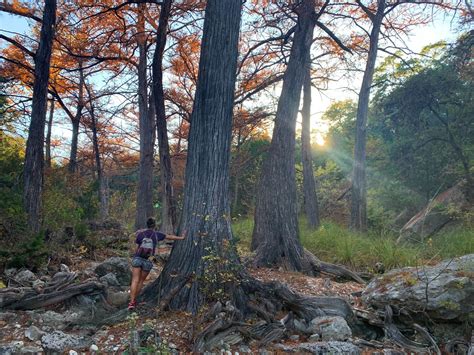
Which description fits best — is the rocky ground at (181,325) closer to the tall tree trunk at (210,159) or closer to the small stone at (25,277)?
the small stone at (25,277)

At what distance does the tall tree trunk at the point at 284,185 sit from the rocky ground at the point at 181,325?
7.57 ft

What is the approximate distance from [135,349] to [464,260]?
3.99 meters

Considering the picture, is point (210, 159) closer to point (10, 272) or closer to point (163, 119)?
point (10, 272)

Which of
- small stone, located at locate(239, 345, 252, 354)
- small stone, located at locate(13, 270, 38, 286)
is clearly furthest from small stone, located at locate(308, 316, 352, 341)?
small stone, located at locate(13, 270, 38, 286)

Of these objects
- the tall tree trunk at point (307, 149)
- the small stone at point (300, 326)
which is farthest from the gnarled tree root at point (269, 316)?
the tall tree trunk at point (307, 149)

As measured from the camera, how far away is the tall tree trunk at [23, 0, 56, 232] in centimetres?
741

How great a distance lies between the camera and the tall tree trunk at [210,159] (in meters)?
4.34

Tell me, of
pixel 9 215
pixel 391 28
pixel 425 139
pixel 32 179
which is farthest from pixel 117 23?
pixel 425 139

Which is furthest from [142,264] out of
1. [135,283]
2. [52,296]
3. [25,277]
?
[25,277]

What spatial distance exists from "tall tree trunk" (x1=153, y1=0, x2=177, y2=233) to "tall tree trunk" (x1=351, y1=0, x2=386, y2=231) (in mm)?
5682

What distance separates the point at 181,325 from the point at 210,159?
199 cm

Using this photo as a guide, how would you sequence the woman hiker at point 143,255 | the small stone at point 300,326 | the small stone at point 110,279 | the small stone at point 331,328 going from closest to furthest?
1. the small stone at point 331,328
2. the small stone at point 300,326
3. the woman hiker at point 143,255
4. the small stone at point 110,279

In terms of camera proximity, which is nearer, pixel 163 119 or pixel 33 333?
pixel 33 333

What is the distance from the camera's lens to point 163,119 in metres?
10.1
